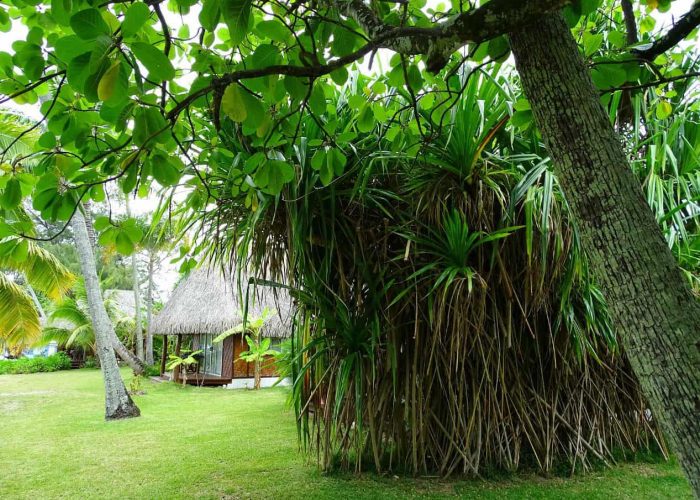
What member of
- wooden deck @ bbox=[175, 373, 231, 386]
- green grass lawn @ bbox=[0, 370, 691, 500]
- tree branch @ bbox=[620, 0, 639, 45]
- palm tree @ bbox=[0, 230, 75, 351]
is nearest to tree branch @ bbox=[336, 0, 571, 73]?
tree branch @ bbox=[620, 0, 639, 45]

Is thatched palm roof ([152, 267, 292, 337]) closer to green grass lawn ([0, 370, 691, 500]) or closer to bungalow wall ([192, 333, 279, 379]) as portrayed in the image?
bungalow wall ([192, 333, 279, 379])

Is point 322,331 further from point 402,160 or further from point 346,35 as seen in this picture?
Answer: point 346,35

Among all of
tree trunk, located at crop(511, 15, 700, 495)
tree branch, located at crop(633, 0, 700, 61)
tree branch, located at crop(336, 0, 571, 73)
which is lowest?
tree trunk, located at crop(511, 15, 700, 495)

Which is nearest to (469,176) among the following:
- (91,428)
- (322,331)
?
(322,331)

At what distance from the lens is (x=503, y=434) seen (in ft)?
10.1

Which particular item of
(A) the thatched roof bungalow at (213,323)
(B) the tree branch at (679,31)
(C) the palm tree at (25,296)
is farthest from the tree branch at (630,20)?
(A) the thatched roof bungalow at (213,323)

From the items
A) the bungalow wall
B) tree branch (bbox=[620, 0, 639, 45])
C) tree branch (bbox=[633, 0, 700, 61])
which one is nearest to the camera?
tree branch (bbox=[633, 0, 700, 61])

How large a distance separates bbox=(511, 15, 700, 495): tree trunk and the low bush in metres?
22.8

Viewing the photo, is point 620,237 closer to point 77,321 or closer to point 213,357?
point 213,357

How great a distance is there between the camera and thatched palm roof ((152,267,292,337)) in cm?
1279

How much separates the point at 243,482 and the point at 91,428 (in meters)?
4.70

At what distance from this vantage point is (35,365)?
19.1m

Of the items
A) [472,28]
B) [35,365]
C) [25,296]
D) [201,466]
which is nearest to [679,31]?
[472,28]

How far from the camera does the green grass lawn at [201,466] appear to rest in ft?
9.68
